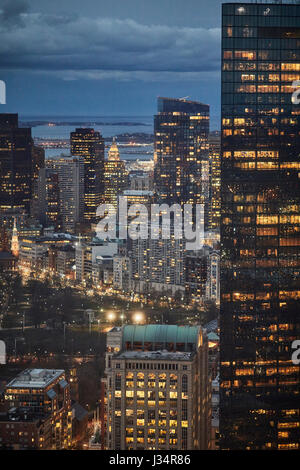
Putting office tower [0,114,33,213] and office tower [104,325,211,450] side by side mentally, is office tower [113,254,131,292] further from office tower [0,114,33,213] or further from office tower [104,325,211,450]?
office tower [104,325,211,450]

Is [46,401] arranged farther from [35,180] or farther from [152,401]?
[35,180]

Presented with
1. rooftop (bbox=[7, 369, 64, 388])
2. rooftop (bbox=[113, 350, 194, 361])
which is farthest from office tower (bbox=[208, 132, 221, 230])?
rooftop (bbox=[113, 350, 194, 361])

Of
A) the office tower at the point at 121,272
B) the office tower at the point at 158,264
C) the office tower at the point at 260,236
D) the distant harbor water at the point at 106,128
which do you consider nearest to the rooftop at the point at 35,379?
the office tower at the point at 260,236

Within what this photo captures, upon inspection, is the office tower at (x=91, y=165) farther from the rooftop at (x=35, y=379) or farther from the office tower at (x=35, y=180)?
the rooftop at (x=35, y=379)
